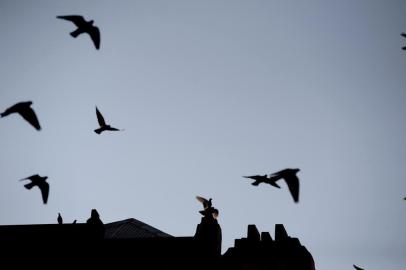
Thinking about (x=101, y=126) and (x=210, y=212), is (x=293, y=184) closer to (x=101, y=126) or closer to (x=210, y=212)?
(x=210, y=212)

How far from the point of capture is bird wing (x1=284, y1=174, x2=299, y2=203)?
776cm

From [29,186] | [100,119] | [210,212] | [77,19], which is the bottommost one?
[210,212]

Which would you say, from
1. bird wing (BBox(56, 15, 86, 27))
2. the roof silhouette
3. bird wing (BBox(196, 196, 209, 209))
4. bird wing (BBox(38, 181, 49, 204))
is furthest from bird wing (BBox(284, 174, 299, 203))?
the roof silhouette

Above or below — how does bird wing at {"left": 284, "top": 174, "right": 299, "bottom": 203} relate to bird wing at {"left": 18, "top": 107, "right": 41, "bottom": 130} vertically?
below

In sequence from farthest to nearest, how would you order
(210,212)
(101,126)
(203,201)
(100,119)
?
(210,212) < (203,201) < (101,126) < (100,119)

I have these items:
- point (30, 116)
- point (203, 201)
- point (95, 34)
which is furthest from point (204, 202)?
point (95, 34)

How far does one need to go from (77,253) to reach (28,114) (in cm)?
753

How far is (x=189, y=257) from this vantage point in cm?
1205

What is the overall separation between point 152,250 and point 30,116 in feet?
24.9

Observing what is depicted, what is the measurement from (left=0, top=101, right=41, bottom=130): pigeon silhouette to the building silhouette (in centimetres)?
723

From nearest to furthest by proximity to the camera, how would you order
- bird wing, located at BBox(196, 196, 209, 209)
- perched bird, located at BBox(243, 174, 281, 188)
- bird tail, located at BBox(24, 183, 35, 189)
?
bird tail, located at BBox(24, 183, 35, 189) → perched bird, located at BBox(243, 174, 281, 188) → bird wing, located at BBox(196, 196, 209, 209)

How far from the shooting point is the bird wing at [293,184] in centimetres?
776

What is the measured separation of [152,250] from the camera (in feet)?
40.8

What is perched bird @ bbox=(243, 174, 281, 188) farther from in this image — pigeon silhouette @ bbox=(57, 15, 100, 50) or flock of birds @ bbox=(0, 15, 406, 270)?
pigeon silhouette @ bbox=(57, 15, 100, 50)
